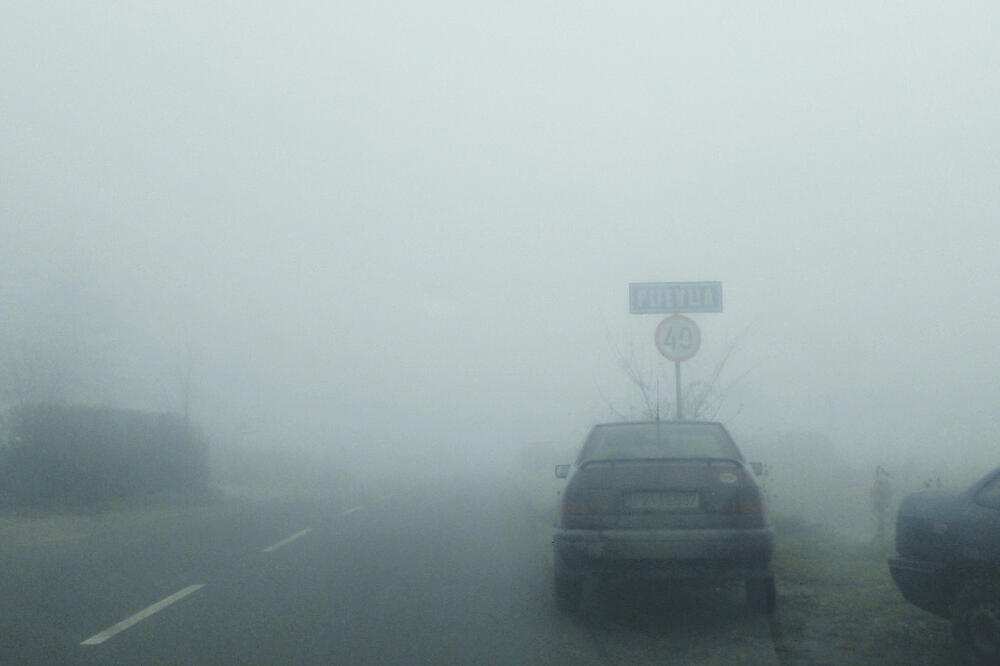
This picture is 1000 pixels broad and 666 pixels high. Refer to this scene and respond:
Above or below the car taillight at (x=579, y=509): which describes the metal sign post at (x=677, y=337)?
above

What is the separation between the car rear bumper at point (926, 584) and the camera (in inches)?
250

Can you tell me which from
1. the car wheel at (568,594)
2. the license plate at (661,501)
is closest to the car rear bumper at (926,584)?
the license plate at (661,501)

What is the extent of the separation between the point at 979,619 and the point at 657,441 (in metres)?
3.42

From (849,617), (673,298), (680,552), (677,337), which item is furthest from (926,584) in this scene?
(673,298)

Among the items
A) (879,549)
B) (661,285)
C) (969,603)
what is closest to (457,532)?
(661,285)

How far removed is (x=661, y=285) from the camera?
13.9 meters

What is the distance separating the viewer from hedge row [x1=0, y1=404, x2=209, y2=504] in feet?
68.6

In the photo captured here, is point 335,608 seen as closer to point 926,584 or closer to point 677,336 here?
point 926,584

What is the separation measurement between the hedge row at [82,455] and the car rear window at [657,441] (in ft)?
51.9

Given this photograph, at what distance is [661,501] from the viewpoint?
309 inches

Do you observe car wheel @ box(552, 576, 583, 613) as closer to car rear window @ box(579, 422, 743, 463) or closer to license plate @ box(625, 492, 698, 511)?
license plate @ box(625, 492, 698, 511)

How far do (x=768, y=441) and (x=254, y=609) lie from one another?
29.3 meters

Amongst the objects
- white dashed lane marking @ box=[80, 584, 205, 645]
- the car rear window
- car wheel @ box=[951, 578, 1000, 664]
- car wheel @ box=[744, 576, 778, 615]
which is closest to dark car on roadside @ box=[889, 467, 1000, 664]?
car wheel @ box=[951, 578, 1000, 664]

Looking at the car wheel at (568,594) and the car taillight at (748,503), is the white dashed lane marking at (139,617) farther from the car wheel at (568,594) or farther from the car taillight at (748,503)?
the car taillight at (748,503)
